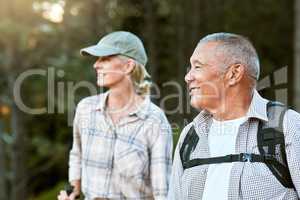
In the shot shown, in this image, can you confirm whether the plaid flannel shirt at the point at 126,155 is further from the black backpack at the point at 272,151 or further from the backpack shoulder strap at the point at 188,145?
the black backpack at the point at 272,151

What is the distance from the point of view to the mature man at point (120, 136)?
369 centimetres

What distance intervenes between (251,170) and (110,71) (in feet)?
4.62

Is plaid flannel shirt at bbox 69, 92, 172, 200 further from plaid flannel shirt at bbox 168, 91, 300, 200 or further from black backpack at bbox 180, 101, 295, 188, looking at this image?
black backpack at bbox 180, 101, 295, 188

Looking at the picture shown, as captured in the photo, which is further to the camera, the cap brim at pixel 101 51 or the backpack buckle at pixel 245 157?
the cap brim at pixel 101 51

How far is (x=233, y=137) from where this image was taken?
2730mm

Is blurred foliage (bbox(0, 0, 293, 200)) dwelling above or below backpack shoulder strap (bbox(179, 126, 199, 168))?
above

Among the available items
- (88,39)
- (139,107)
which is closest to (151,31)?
(88,39)

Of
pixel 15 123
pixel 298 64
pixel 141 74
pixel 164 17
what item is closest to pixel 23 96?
pixel 15 123

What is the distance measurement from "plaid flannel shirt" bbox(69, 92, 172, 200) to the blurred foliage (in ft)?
8.33

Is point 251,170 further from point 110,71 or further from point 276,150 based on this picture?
point 110,71

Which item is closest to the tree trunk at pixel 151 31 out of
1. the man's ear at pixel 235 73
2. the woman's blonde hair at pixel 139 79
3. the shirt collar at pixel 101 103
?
the woman's blonde hair at pixel 139 79

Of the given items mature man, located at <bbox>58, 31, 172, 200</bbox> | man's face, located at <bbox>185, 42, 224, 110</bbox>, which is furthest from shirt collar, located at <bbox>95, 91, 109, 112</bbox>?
man's face, located at <bbox>185, 42, 224, 110</bbox>

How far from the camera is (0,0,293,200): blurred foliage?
26.8 ft

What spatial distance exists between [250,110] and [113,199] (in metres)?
1.28
